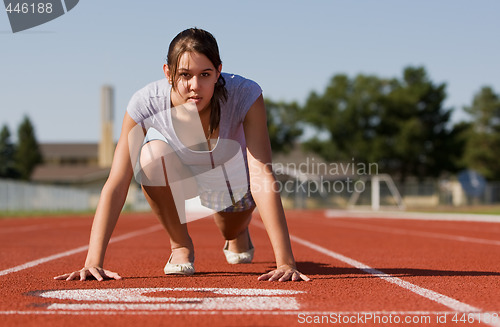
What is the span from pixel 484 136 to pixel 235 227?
67666mm

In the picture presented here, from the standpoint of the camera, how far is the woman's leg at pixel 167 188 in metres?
4.62

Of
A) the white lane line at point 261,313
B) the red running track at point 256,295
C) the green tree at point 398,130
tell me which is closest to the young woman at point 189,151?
the red running track at point 256,295

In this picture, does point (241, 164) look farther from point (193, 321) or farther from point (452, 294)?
point (193, 321)

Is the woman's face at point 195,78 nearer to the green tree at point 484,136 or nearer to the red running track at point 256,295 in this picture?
the red running track at point 256,295

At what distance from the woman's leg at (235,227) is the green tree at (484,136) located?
57585mm

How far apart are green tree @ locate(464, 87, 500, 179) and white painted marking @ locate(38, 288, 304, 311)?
59396mm

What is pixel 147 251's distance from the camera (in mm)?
7488

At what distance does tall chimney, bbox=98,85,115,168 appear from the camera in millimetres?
64825

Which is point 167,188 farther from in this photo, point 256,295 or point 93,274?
point 256,295

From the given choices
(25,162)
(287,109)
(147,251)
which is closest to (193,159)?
(147,251)

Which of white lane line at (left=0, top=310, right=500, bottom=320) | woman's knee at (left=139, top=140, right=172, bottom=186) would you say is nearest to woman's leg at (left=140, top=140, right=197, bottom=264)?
woman's knee at (left=139, top=140, right=172, bottom=186)

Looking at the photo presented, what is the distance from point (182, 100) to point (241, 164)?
3.25 ft

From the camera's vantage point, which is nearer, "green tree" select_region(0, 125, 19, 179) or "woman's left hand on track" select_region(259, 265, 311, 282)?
"woman's left hand on track" select_region(259, 265, 311, 282)

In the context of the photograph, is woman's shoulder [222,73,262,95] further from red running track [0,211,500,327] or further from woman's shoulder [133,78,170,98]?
red running track [0,211,500,327]
